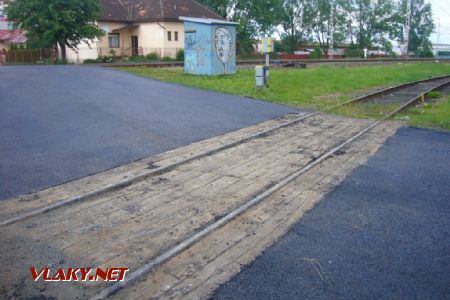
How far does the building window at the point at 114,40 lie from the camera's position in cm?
4538

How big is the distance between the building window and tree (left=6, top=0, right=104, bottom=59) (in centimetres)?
1066

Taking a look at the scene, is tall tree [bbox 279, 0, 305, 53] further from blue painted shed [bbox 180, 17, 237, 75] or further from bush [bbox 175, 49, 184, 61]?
blue painted shed [bbox 180, 17, 237, 75]

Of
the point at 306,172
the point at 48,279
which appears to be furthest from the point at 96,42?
the point at 48,279

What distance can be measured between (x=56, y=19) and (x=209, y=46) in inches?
612

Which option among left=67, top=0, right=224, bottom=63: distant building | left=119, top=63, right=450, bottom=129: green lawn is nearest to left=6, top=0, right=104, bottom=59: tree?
left=67, top=0, right=224, bottom=63: distant building

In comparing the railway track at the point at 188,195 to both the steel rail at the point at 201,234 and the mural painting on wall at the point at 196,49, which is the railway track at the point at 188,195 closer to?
the steel rail at the point at 201,234

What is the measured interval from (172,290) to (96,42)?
42189 millimetres

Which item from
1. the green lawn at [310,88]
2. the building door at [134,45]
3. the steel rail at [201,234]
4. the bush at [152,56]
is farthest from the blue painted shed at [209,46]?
the building door at [134,45]

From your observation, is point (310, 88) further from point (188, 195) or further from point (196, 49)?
point (188, 195)

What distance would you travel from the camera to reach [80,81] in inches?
671

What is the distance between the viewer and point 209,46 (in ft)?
74.2

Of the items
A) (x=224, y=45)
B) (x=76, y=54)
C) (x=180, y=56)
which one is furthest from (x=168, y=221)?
(x=180, y=56)

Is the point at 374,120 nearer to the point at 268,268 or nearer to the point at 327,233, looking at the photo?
the point at 327,233

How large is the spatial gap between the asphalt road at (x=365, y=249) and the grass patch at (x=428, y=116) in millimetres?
6036
